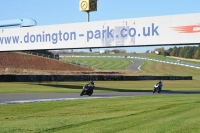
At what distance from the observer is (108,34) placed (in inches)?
1222

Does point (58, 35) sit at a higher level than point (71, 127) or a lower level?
higher

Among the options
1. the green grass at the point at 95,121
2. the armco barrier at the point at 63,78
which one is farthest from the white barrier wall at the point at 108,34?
the green grass at the point at 95,121

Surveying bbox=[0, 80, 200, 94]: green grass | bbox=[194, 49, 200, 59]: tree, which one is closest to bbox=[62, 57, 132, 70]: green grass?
bbox=[194, 49, 200, 59]: tree

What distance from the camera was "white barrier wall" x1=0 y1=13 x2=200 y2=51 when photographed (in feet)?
91.0

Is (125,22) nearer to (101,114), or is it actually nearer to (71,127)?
(101,114)

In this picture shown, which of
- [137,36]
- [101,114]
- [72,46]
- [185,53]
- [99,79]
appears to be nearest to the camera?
[101,114]

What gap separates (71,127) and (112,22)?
64.9 feet

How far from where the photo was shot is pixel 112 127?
11531mm

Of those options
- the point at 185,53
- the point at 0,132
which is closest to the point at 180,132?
the point at 0,132

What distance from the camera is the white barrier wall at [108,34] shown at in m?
27.8

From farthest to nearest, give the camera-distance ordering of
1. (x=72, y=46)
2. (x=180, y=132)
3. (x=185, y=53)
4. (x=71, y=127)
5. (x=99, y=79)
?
(x=185, y=53), (x=99, y=79), (x=72, y=46), (x=71, y=127), (x=180, y=132)

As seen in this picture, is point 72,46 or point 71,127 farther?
point 72,46

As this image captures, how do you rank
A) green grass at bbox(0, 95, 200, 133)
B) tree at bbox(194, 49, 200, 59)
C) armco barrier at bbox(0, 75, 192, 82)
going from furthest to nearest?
tree at bbox(194, 49, 200, 59) → armco barrier at bbox(0, 75, 192, 82) → green grass at bbox(0, 95, 200, 133)

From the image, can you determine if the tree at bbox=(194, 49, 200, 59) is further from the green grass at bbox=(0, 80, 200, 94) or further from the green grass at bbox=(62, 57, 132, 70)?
the green grass at bbox=(0, 80, 200, 94)
